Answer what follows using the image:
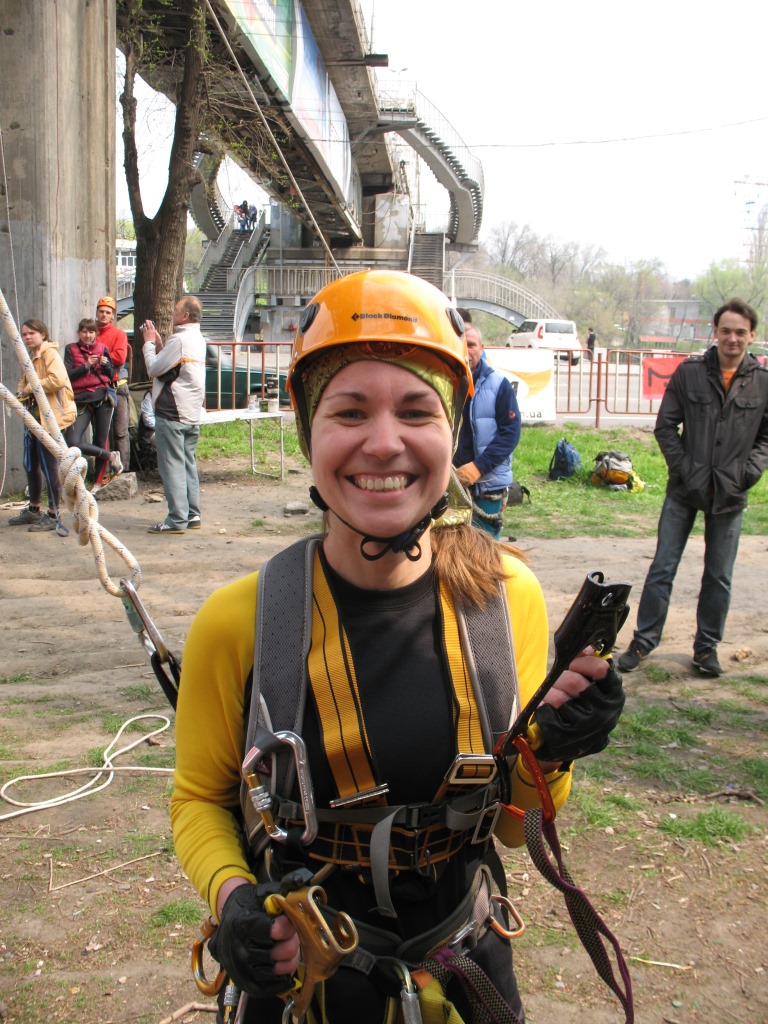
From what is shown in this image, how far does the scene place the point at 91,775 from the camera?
4.27 metres

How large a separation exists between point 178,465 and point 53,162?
4135mm

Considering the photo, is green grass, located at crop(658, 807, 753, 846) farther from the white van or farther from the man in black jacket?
the white van

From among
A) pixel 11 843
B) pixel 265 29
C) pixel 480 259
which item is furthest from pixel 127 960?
pixel 480 259

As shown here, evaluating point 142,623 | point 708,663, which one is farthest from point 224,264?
point 142,623

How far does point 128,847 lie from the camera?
368 cm

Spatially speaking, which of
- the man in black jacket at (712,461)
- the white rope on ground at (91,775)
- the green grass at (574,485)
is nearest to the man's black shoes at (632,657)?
the man in black jacket at (712,461)

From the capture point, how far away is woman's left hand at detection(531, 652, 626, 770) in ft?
4.64

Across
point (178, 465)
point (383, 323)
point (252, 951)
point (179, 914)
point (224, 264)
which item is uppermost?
point (224, 264)

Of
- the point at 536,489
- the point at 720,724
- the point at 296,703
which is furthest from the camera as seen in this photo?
the point at 536,489

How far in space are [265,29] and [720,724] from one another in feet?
59.8

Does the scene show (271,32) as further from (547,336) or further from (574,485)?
(547,336)

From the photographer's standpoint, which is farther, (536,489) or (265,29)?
(265,29)

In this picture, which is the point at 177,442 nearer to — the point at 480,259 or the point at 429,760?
the point at 429,760

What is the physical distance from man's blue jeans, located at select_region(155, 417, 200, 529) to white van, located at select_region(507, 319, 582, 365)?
2538 cm
